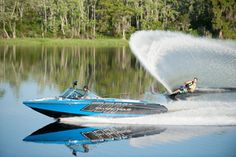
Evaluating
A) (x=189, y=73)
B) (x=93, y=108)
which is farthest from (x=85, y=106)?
(x=189, y=73)

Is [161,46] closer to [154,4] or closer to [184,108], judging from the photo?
[184,108]

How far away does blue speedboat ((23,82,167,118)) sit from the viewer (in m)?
25.4

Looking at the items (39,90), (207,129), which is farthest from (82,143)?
(39,90)

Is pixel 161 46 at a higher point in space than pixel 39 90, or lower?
higher

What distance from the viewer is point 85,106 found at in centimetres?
2564

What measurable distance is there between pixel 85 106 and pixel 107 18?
8162cm

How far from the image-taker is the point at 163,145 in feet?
71.7

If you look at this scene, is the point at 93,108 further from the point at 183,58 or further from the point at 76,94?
the point at 183,58

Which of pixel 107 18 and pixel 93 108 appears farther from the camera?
pixel 107 18

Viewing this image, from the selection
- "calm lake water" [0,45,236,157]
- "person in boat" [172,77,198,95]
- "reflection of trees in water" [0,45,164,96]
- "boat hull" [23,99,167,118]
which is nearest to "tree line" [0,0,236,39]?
"reflection of trees in water" [0,45,164,96]

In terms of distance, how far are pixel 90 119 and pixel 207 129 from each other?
5260 millimetres

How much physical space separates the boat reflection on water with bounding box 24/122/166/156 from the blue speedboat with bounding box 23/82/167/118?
0.69 meters

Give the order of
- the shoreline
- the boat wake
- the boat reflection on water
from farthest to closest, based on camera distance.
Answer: the shoreline
the boat wake
the boat reflection on water

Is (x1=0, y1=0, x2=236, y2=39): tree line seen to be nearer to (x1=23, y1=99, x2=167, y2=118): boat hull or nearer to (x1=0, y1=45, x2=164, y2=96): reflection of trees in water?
(x1=0, y1=45, x2=164, y2=96): reflection of trees in water
